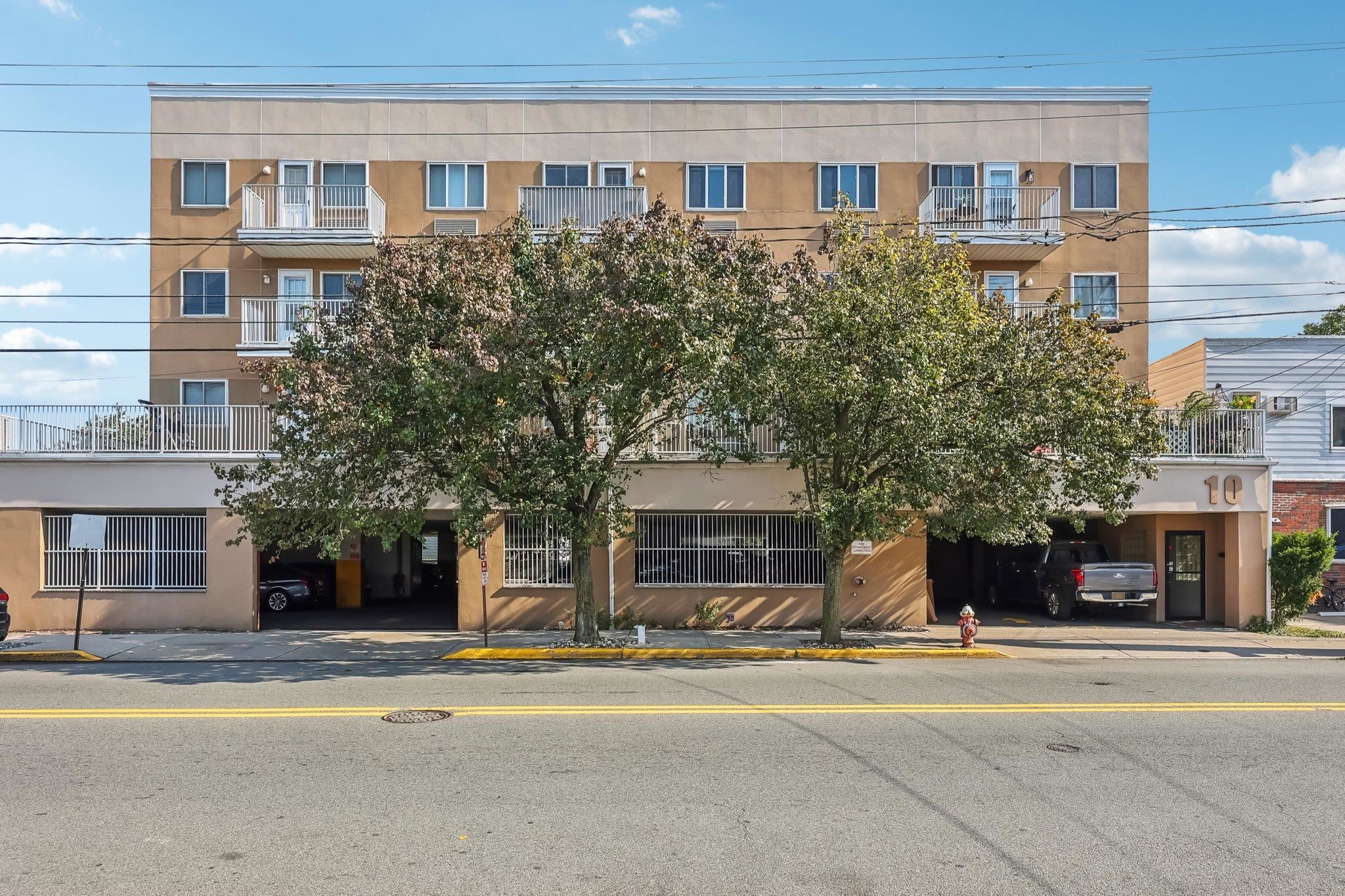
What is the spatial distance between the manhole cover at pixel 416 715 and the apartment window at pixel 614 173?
54.0 feet

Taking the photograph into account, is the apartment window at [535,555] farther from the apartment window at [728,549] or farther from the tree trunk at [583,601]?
the tree trunk at [583,601]

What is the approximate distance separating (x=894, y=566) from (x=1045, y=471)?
4.36 m

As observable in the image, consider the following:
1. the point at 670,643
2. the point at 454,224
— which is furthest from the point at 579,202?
the point at 670,643

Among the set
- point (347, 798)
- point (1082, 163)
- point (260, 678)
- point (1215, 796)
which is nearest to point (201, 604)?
point (260, 678)

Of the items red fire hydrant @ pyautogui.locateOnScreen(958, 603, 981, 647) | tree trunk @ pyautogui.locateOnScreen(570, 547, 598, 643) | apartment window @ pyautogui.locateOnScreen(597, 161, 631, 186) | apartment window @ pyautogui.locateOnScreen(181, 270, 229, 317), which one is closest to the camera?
tree trunk @ pyautogui.locateOnScreen(570, 547, 598, 643)

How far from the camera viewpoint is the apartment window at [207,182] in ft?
76.5

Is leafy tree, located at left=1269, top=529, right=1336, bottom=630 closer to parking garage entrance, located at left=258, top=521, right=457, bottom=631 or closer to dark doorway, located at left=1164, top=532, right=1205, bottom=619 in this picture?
dark doorway, located at left=1164, top=532, right=1205, bottom=619

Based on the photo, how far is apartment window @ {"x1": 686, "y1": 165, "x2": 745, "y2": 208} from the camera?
23609 mm

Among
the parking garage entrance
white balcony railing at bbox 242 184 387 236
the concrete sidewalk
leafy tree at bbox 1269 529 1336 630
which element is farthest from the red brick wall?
white balcony railing at bbox 242 184 387 236

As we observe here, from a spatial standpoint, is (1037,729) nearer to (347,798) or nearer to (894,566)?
(347,798)

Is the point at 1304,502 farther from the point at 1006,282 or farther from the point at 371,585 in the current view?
the point at 371,585

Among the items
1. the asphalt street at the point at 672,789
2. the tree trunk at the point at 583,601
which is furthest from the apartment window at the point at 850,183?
the asphalt street at the point at 672,789

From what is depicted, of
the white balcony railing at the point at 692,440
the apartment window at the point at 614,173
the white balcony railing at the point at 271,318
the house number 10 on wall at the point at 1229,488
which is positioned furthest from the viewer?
the apartment window at the point at 614,173

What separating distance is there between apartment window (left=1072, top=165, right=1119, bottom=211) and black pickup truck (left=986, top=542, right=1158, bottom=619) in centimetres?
881
